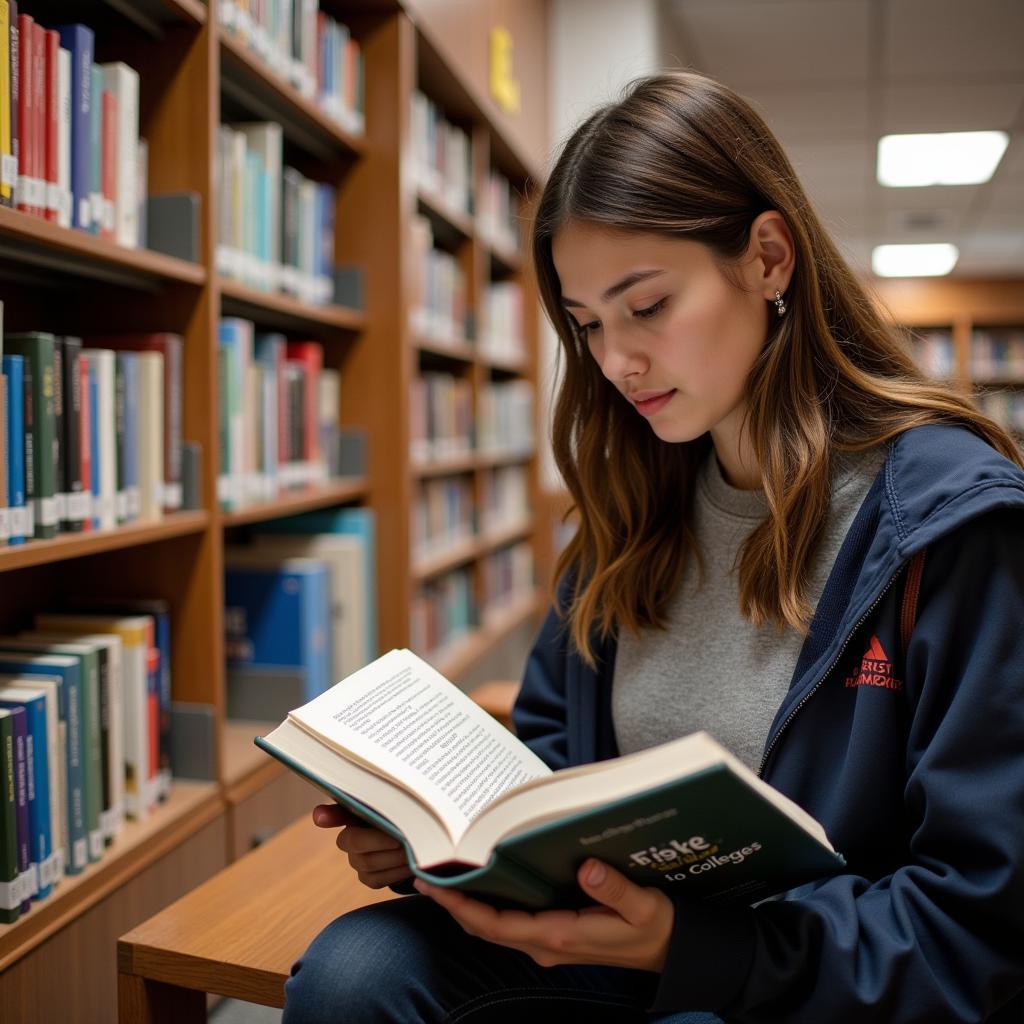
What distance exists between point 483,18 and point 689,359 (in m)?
2.21

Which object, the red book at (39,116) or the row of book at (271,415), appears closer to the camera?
the red book at (39,116)

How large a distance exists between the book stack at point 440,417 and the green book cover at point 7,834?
1.36 meters

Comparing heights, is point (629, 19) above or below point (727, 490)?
above

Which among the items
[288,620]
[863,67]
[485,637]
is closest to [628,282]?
[288,620]

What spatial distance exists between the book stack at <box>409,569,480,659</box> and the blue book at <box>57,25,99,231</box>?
1.24m

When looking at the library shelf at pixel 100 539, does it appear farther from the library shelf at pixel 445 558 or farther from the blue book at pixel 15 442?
the library shelf at pixel 445 558

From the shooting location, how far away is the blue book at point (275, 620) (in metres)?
1.97

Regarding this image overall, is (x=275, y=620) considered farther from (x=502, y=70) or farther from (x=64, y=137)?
(x=502, y=70)

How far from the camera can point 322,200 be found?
217 cm

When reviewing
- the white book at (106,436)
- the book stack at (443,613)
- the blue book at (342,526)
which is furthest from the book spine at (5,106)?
the book stack at (443,613)

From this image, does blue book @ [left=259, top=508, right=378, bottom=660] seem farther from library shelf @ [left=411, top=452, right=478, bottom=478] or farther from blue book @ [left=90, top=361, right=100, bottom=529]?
blue book @ [left=90, top=361, right=100, bottom=529]

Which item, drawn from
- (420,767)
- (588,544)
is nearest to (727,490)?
(588,544)

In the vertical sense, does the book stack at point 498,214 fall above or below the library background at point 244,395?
above

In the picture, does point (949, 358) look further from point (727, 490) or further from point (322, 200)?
point (727, 490)
